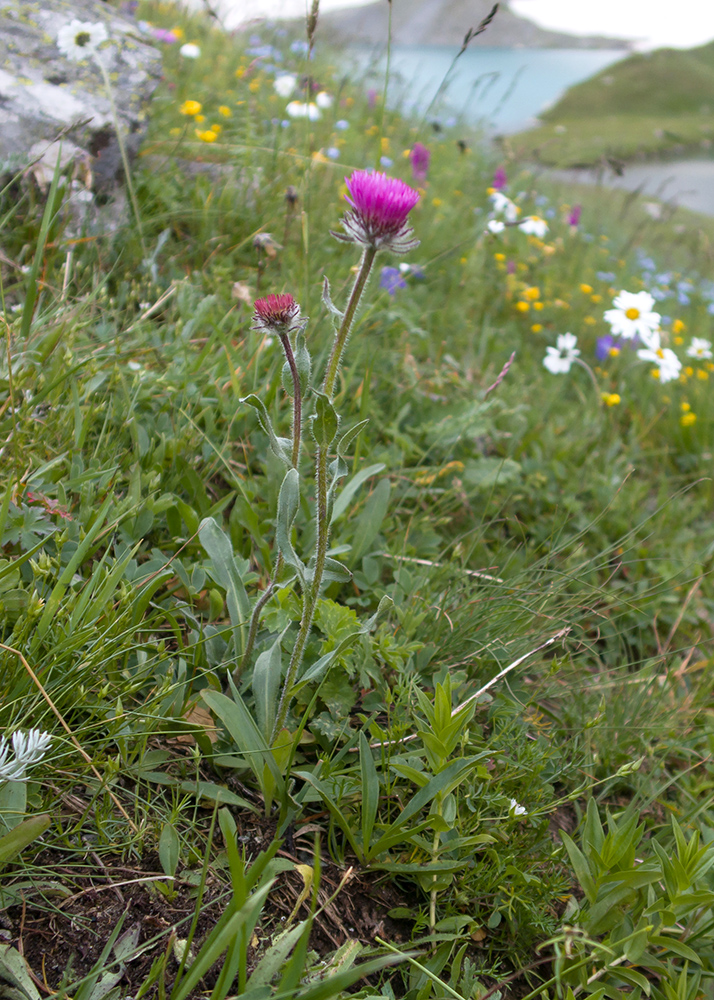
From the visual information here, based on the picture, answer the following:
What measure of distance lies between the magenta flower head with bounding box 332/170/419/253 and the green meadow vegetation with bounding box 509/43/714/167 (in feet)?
41.3

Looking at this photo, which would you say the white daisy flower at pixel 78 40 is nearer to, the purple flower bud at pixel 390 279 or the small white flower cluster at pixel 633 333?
the purple flower bud at pixel 390 279

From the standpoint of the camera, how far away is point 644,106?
55.7ft

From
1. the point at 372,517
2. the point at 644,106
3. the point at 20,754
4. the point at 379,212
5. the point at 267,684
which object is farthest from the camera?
the point at 644,106

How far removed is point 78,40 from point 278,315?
234cm

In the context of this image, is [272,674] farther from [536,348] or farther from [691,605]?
[536,348]

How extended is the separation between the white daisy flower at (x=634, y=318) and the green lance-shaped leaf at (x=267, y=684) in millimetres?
2279

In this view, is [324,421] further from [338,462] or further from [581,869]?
[581,869]

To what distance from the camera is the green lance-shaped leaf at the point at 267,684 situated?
4.06ft

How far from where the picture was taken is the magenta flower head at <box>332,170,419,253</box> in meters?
1.02

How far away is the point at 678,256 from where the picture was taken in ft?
27.0

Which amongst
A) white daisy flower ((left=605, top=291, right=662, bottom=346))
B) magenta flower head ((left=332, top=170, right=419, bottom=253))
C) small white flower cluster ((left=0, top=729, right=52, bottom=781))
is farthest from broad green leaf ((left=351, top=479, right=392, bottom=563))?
white daisy flower ((left=605, top=291, right=662, bottom=346))

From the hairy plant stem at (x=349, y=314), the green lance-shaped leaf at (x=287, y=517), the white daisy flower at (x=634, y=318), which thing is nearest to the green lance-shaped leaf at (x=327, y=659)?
the green lance-shaped leaf at (x=287, y=517)

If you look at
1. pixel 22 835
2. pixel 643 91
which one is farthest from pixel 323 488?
pixel 643 91

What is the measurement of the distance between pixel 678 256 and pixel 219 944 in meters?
9.41
